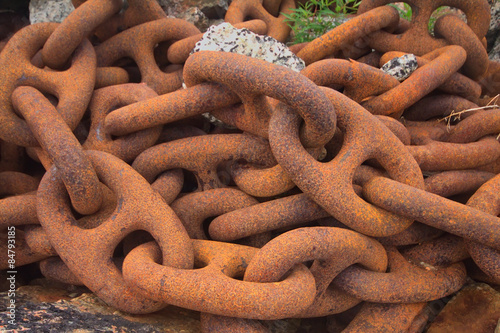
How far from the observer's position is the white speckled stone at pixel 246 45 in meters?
1.80

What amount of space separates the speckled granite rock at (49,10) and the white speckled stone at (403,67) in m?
1.78

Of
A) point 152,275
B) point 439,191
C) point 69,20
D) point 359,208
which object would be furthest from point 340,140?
point 69,20

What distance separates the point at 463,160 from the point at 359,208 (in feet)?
1.96

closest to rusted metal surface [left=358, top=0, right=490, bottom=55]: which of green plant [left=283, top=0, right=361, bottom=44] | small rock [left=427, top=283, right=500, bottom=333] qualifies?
green plant [left=283, top=0, right=361, bottom=44]

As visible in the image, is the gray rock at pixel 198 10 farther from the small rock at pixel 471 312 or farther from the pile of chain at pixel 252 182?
the small rock at pixel 471 312

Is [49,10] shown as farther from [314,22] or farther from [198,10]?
[314,22]

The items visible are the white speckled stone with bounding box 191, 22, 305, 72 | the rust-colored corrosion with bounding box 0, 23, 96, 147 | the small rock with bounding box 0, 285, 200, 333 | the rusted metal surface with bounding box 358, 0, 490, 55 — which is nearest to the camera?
the small rock with bounding box 0, 285, 200, 333

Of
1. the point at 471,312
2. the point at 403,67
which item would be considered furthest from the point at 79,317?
the point at 403,67

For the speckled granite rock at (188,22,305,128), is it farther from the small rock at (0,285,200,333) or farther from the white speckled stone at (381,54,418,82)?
the small rock at (0,285,200,333)

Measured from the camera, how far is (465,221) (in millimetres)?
1340

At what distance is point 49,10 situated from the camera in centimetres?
233

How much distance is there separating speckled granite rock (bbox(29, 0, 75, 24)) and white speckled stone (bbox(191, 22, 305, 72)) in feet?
3.31

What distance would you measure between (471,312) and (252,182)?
3.12ft

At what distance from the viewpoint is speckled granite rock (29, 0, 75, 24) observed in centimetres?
232
